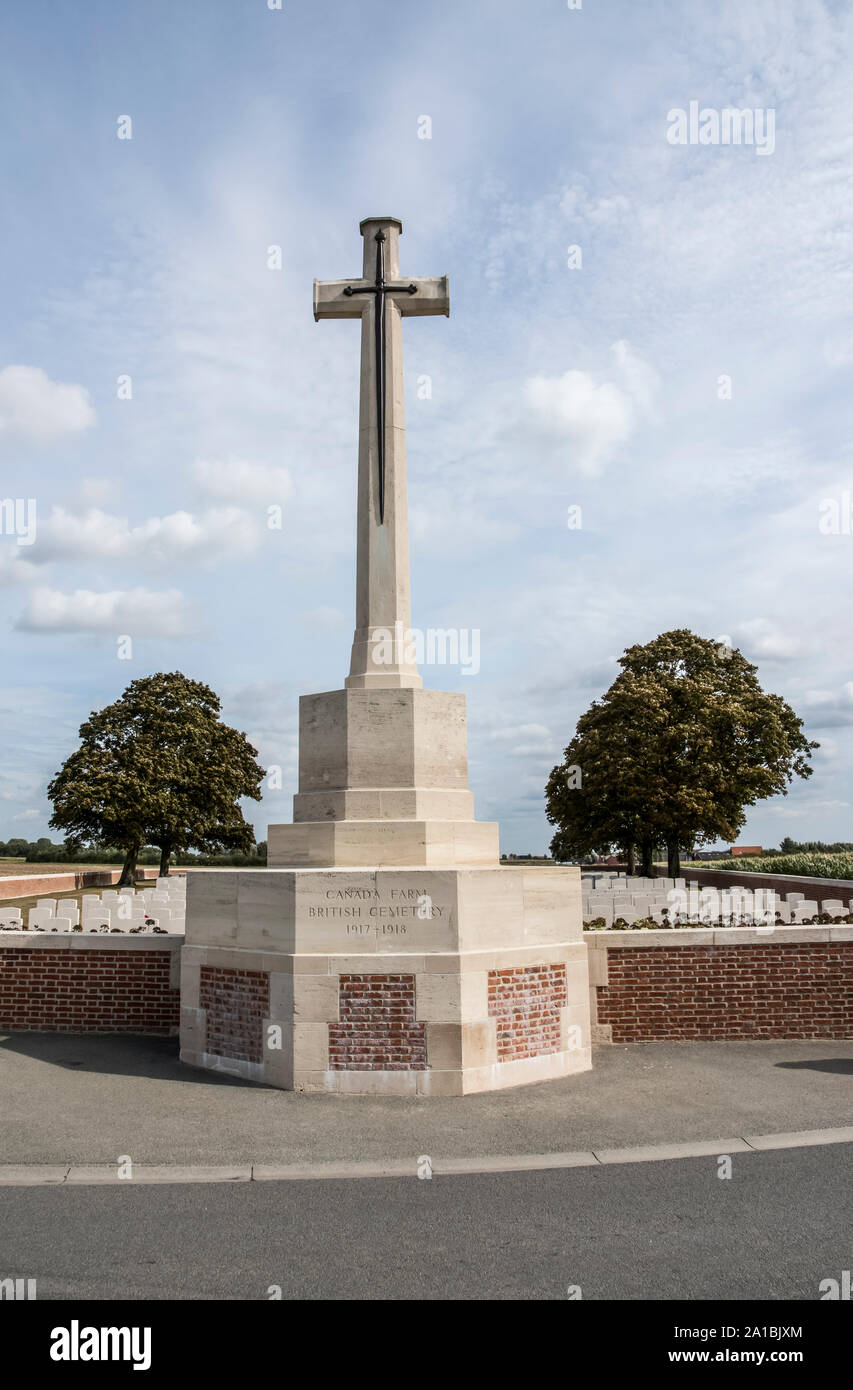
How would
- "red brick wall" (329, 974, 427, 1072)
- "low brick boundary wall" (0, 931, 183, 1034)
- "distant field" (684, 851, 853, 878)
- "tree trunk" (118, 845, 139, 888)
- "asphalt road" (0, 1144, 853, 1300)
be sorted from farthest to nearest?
"tree trunk" (118, 845, 139, 888) < "distant field" (684, 851, 853, 878) < "low brick boundary wall" (0, 931, 183, 1034) < "red brick wall" (329, 974, 427, 1072) < "asphalt road" (0, 1144, 853, 1300)

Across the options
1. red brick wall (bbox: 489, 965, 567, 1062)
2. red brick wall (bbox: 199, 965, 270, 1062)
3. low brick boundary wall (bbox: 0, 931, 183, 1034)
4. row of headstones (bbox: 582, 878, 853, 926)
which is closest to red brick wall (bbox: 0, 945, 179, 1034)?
low brick boundary wall (bbox: 0, 931, 183, 1034)

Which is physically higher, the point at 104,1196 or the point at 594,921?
the point at 594,921

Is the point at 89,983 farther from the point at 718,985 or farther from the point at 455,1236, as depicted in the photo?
the point at 718,985

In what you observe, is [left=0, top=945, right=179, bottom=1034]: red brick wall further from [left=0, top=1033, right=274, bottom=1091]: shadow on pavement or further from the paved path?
the paved path

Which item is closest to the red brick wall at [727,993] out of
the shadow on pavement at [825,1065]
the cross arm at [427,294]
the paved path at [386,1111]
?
the paved path at [386,1111]

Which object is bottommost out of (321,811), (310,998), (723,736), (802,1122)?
(802,1122)

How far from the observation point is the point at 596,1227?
4.68 metres

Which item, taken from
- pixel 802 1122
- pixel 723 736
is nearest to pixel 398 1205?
pixel 802 1122

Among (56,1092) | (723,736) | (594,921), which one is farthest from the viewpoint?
(723,736)

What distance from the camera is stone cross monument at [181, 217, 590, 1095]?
7551 millimetres

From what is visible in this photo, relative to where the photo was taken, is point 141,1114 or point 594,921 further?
point 594,921

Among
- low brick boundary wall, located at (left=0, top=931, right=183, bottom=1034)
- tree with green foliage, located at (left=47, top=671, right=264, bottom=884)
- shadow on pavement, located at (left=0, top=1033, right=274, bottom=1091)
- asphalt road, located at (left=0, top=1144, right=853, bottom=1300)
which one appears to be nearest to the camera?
asphalt road, located at (left=0, top=1144, right=853, bottom=1300)
